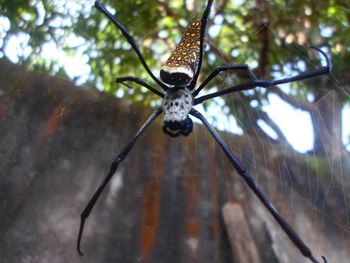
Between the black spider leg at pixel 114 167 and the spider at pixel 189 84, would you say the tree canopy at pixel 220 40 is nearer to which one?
the spider at pixel 189 84

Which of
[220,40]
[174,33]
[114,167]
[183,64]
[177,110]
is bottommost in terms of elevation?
[114,167]

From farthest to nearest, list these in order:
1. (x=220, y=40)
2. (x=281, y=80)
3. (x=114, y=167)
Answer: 1. (x=220, y=40)
2. (x=114, y=167)
3. (x=281, y=80)

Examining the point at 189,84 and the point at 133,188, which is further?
the point at 133,188

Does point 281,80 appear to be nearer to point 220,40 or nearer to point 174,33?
point 220,40

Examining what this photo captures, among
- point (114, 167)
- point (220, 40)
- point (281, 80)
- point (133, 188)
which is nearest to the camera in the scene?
point (281, 80)

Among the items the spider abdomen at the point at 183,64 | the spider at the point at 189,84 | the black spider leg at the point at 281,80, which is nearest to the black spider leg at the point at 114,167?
the spider at the point at 189,84

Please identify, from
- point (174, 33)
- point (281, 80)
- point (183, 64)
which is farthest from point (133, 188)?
point (174, 33)

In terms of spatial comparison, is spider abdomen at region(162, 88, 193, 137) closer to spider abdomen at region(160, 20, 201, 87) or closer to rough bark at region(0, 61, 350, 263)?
spider abdomen at region(160, 20, 201, 87)
